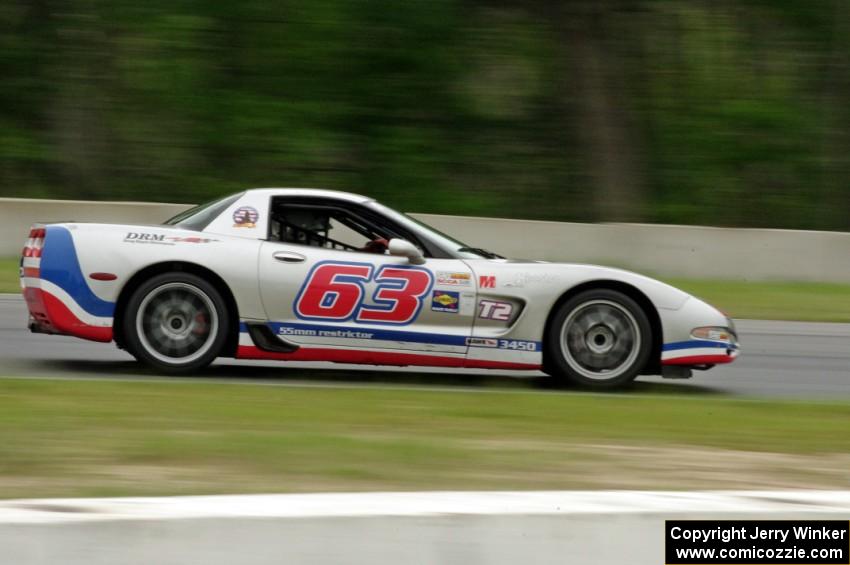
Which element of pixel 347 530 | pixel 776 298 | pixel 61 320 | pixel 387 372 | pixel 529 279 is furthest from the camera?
pixel 776 298

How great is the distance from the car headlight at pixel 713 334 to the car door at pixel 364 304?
1.43m

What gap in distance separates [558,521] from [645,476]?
5.61 feet

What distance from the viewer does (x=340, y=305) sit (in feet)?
25.7

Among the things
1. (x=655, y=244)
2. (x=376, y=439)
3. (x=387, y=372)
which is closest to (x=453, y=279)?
(x=387, y=372)

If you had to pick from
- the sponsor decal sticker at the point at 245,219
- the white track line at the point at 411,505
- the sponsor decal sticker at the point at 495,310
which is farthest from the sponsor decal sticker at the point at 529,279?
the white track line at the point at 411,505

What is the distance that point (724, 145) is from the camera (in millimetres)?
22203

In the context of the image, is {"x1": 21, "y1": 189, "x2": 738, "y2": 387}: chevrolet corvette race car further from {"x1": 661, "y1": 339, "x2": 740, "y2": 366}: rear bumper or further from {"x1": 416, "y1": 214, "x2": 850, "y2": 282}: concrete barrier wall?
{"x1": 416, "y1": 214, "x2": 850, "y2": 282}: concrete barrier wall

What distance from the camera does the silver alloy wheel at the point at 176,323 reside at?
25.8ft

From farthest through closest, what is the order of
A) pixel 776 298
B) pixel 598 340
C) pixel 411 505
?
pixel 776 298, pixel 598 340, pixel 411 505

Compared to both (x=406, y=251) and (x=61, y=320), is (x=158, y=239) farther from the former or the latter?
(x=406, y=251)

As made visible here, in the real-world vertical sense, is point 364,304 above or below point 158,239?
below

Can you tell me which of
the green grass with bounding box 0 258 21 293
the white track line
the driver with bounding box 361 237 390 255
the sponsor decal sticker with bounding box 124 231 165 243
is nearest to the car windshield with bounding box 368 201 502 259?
the driver with bounding box 361 237 390 255

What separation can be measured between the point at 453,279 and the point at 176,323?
1.77 meters

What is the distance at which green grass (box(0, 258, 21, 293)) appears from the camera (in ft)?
45.0
